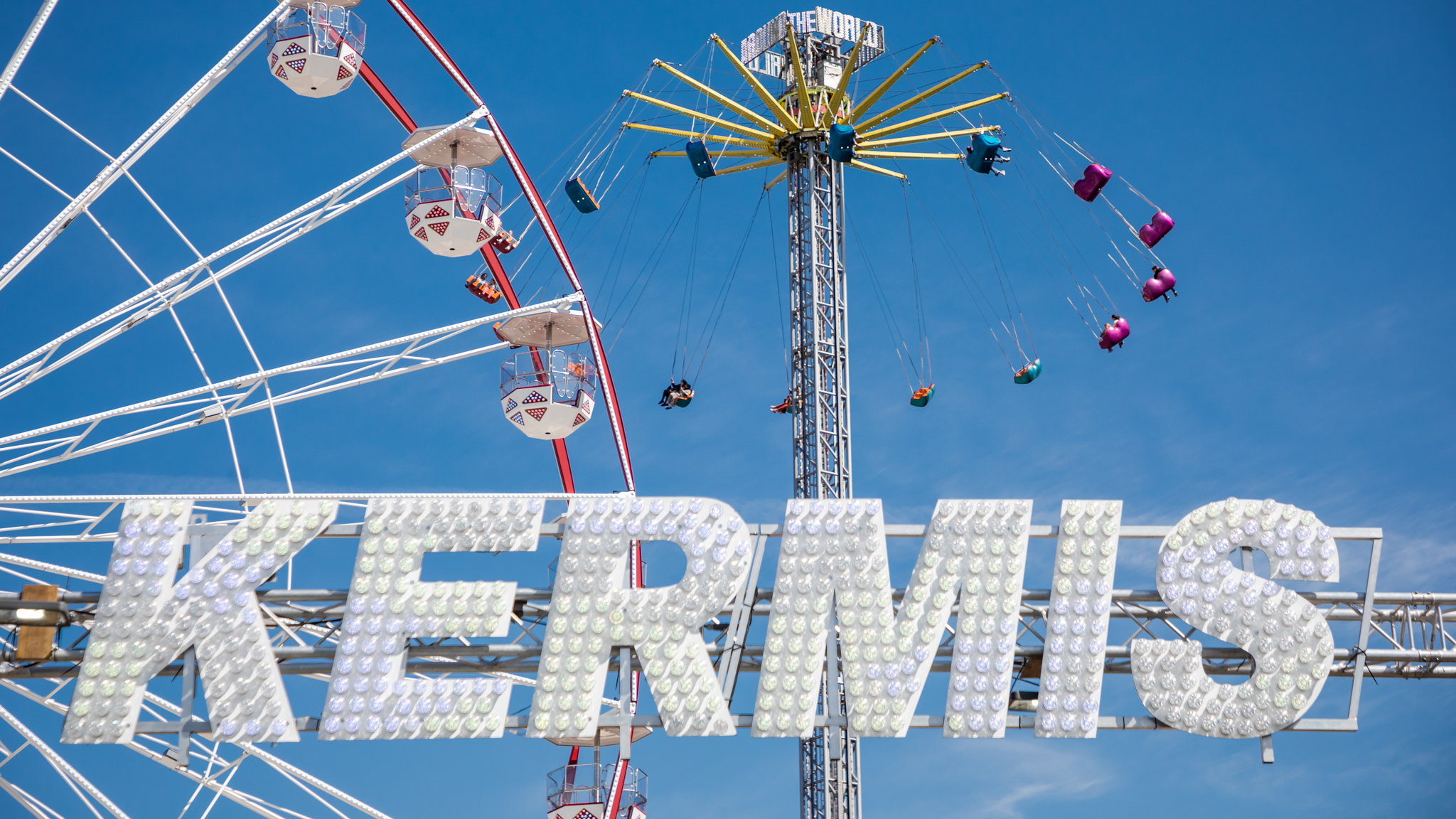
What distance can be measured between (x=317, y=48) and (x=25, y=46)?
20.6ft

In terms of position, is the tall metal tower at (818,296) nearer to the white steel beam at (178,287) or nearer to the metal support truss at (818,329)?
the metal support truss at (818,329)

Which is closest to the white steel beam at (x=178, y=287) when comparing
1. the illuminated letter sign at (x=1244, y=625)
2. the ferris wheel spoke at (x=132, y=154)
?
the ferris wheel spoke at (x=132, y=154)

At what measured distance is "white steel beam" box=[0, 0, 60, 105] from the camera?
1762 cm

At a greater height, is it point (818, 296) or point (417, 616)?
point (818, 296)

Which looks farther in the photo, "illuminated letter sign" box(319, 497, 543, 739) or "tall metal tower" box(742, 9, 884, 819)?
"tall metal tower" box(742, 9, 884, 819)

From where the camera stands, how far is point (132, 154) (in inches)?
757

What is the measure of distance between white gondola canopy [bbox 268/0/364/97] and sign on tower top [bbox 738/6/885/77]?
43.9 ft

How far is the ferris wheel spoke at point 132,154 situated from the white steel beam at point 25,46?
0.30 ft

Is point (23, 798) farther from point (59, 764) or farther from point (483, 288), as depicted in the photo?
point (483, 288)

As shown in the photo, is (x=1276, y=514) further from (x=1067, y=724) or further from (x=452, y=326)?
(x=452, y=326)

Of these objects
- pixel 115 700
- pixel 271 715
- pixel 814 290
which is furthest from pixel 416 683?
pixel 814 290

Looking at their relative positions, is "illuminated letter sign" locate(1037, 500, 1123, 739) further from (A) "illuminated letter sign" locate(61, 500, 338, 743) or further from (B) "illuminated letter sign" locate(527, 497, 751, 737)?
(A) "illuminated letter sign" locate(61, 500, 338, 743)

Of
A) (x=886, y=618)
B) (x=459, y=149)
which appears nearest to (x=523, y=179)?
(x=459, y=149)

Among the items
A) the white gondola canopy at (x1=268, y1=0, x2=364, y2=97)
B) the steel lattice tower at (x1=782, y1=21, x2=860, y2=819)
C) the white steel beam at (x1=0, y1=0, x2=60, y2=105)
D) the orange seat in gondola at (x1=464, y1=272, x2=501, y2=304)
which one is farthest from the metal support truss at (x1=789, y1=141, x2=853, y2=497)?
the white steel beam at (x1=0, y1=0, x2=60, y2=105)
